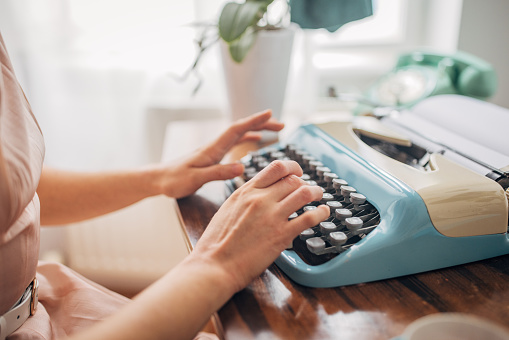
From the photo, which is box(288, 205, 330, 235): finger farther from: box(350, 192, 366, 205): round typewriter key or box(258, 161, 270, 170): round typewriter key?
box(258, 161, 270, 170): round typewriter key

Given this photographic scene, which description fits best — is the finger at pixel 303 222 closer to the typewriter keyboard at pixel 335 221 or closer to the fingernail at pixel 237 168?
the typewriter keyboard at pixel 335 221

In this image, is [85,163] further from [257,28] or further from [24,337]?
[24,337]

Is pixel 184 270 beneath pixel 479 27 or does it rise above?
beneath

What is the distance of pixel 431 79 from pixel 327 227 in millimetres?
861

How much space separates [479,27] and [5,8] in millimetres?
1460

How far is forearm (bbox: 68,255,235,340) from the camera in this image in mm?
438

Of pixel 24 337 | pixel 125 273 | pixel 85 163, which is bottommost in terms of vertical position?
pixel 125 273

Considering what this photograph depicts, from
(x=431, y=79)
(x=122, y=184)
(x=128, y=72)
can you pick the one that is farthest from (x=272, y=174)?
(x=128, y=72)

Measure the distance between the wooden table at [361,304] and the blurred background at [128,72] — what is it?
2.44 feet

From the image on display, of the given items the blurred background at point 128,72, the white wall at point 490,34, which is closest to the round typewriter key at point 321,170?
the blurred background at point 128,72

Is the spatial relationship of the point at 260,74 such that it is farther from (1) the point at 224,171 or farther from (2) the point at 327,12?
(1) the point at 224,171

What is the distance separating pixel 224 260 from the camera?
0.52 metres

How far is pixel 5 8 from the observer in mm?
1314

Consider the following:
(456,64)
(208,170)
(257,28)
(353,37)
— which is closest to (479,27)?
(456,64)
